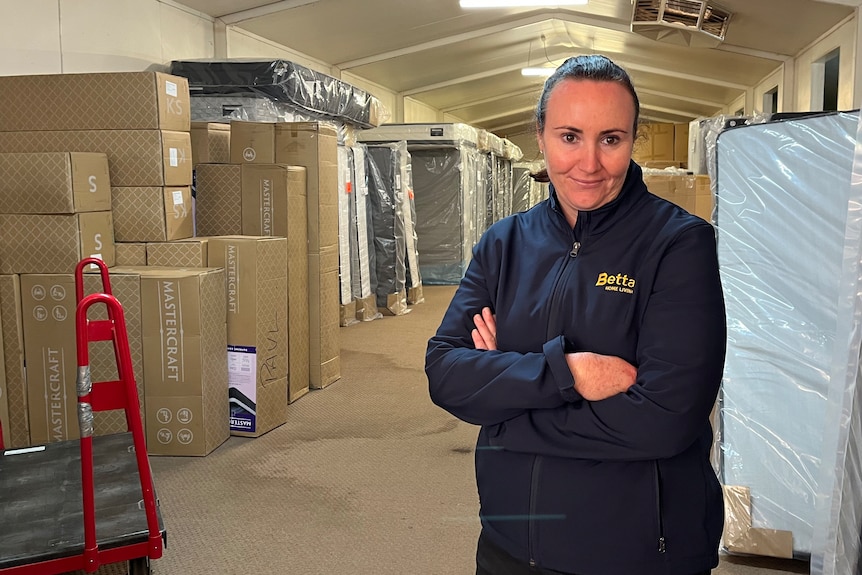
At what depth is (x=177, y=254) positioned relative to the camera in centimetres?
369

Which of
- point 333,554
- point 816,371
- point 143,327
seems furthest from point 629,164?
point 143,327

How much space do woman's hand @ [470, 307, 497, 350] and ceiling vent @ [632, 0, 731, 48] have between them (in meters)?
6.42

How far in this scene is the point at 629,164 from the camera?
4.09 feet

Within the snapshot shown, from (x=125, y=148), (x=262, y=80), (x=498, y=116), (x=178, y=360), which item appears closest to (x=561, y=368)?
(x=178, y=360)

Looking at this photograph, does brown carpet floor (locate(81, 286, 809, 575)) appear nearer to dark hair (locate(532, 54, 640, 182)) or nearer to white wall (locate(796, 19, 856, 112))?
dark hair (locate(532, 54, 640, 182))

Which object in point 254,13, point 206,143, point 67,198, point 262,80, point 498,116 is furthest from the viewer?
point 498,116

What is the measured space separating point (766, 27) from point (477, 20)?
3.05 m

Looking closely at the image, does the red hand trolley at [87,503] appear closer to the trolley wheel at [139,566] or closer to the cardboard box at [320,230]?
the trolley wheel at [139,566]

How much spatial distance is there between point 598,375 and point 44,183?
9.73 ft

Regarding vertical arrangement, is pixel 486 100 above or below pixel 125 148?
above

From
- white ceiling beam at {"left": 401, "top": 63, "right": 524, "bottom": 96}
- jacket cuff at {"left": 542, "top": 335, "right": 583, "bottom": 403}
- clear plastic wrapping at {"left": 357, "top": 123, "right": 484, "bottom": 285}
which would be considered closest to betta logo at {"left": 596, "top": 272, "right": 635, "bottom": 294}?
jacket cuff at {"left": 542, "top": 335, "right": 583, "bottom": 403}

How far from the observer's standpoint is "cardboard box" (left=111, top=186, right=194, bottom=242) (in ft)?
12.0

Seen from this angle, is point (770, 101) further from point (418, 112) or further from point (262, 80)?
point (262, 80)

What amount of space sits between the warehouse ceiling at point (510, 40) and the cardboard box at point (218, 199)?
1964 mm
